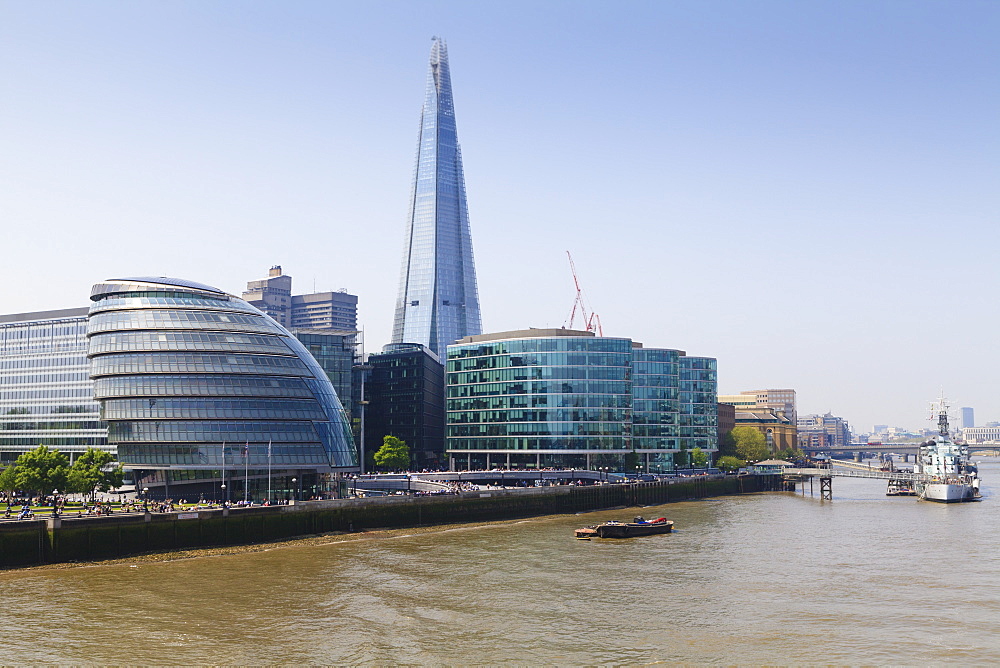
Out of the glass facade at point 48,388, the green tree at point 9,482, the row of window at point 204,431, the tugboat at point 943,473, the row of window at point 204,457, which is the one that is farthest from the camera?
the tugboat at point 943,473

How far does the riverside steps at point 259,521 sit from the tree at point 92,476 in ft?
66.3

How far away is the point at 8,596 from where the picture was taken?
5456cm

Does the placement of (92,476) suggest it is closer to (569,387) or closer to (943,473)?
(569,387)

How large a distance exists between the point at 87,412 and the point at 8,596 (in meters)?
74.5

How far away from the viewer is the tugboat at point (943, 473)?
141 metres

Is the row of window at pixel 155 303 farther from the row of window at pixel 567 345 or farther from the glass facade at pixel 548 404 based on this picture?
the glass facade at pixel 548 404

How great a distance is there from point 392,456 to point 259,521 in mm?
72416

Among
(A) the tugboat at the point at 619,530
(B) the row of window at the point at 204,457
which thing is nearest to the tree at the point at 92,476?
(B) the row of window at the point at 204,457

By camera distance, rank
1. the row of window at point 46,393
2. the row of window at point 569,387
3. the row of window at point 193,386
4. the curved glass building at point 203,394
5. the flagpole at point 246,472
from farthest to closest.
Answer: the row of window at point 569,387, the row of window at point 46,393, the row of window at point 193,386, the curved glass building at point 203,394, the flagpole at point 246,472

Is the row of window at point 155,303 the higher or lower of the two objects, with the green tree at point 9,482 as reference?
higher

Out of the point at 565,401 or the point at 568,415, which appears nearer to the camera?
the point at 568,415

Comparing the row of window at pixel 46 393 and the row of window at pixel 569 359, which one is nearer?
the row of window at pixel 46 393

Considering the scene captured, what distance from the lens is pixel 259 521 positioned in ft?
261

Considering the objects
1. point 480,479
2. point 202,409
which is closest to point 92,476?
point 202,409
